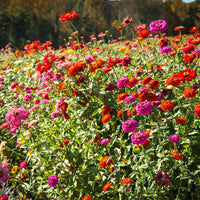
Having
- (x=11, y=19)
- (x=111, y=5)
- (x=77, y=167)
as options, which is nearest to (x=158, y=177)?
(x=77, y=167)

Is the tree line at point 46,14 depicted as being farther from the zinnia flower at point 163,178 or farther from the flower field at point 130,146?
the zinnia flower at point 163,178

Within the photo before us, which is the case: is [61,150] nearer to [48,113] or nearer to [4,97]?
[48,113]

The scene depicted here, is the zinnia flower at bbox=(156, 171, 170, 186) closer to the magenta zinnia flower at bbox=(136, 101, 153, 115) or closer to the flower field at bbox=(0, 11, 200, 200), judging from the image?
the flower field at bbox=(0, 11, 200, 200)

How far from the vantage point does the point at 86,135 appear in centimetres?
222

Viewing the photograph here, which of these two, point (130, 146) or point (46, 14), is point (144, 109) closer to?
point (130, 146)

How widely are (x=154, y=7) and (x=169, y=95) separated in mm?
18347

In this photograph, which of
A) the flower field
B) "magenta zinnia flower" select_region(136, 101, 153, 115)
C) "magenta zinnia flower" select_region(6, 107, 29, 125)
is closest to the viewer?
"magenta zinnia flower" select_region(136, 101, 153, 115)

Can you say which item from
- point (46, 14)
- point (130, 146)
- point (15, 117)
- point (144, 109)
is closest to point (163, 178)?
point (130, 146)

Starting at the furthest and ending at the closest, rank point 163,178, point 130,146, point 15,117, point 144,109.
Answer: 1. point 15,117
2. point 130,146
3. point 163,178
4. point 144,109

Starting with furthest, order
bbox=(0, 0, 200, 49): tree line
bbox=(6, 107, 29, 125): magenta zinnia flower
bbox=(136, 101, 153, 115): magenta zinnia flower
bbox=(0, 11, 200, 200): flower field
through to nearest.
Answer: bbox=(0, 0, 200, 49): tree line
bbox=(6, 107, 29, 125): magenta zinnia flower
bbox=(0, 11, 200, 200): flower field
bbox=(136, 101, 153, 115): magenta zinnia flower

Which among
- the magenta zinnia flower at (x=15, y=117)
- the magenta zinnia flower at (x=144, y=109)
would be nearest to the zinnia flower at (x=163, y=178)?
the magenta zinnia flower at (x=144, y=109)

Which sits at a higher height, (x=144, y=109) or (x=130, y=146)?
(x=144, y=109)

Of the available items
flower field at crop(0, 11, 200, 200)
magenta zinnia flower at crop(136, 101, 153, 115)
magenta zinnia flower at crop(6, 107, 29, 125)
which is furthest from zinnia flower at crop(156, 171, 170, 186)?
magenta zinnia flower at crop(6, 107, 29, 125)

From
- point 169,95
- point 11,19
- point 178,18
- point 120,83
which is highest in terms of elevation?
point 11,19
